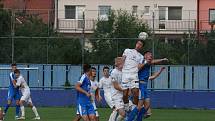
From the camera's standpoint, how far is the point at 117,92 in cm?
2267

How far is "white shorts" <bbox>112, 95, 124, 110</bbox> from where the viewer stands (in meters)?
22.1

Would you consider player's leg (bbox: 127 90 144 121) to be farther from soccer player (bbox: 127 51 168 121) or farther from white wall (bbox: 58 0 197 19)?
white wall (bbox: 58 0 197 19)

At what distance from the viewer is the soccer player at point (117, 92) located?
22056mm

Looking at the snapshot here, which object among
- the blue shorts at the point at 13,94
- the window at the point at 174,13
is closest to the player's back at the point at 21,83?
the blue shorts at the point at 13,94

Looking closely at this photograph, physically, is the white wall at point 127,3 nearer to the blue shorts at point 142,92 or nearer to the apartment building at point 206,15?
the apartment building at point 206,15

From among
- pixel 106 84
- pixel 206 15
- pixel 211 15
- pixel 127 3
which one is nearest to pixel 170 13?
pixel 127 3

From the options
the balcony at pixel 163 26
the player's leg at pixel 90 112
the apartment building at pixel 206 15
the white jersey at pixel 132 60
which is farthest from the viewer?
the balcony at pixel 163 26

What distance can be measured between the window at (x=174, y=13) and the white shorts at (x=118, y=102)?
1535 inches

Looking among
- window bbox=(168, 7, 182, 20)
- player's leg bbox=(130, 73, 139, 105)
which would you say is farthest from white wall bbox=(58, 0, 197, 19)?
player's leg bbox=(130, 73, 139, 105)

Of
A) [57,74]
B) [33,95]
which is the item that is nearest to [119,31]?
[57,74]

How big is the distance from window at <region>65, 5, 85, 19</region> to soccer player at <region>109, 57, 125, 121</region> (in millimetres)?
37310

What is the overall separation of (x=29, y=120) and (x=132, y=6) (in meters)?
35.9

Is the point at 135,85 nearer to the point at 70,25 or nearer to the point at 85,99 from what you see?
the point at 85,99

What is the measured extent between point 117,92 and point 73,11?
39.7 meters
